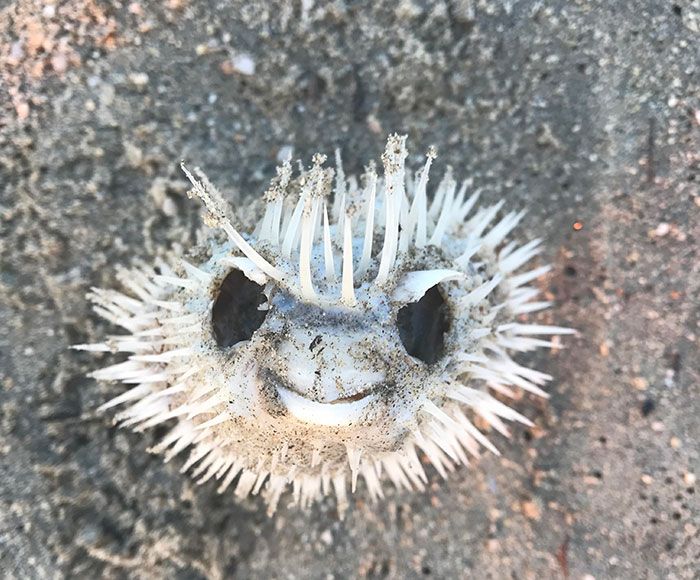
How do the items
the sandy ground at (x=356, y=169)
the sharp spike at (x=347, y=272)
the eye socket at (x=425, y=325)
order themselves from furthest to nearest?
1. the sandy ground at (x=356, y=169)
2. the eye socket at (x=425, y=325)
3. the sharp spike at (x=347, y=272)

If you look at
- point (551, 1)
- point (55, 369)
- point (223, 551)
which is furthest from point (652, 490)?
point (55, 369)

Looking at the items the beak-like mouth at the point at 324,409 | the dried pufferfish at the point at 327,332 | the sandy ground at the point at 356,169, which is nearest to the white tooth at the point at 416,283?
the dried pufferfish at the point at 327,332

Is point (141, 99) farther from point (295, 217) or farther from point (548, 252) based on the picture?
point (548, 252)

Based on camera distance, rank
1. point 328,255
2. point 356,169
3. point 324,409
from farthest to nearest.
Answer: point 356,169
point 328,255
point 324,409

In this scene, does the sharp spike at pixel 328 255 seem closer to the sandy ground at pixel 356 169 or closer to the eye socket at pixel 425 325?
the eye socket at pixel 425 325

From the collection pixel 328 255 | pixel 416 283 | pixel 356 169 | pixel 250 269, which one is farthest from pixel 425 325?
pixel 356 169

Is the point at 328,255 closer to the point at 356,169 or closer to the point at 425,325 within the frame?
the point at 425,325

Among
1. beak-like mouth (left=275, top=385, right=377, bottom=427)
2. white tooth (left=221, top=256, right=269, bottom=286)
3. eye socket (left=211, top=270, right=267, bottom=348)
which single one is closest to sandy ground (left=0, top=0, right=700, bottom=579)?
eye socket (left=211, top=270, right=267, bottom=348)

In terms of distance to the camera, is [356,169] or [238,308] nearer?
[238,308]
